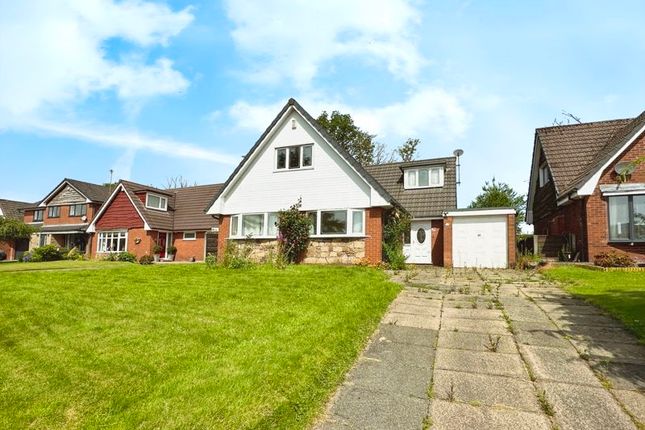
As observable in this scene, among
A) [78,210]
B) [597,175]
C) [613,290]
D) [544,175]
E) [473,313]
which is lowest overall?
[473,313]

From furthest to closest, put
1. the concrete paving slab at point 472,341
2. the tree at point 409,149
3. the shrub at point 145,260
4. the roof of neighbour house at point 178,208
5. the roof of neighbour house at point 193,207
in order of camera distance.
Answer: the tree at point 409,149 → the roof of neighbour house at point 193,207 → the roof of neighbour house at point 178,208 → the shrub at point 145,260 → the concrete paving slab at point 472,341

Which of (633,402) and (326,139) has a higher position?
(326,139)

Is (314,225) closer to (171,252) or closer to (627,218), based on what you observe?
(627,218)

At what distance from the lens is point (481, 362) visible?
14.4ft

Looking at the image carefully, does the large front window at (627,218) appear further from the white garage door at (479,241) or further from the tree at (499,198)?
the tree at (499,198)

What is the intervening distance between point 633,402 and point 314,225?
13.8m

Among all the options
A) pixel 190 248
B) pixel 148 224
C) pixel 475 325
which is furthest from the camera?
pixel 190 248

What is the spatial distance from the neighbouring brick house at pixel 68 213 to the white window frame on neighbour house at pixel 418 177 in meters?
28.4

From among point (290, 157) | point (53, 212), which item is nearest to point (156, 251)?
point (53, 212)

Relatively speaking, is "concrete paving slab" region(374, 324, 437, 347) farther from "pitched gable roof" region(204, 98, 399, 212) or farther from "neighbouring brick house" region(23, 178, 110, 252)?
"neighbouring brick house" region(23, 178, 110, 252)

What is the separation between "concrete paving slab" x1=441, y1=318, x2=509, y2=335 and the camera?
5562mm

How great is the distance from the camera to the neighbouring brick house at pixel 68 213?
33.6 m

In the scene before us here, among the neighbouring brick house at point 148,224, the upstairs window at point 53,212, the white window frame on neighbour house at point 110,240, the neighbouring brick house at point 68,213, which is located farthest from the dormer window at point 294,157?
the upstairs window at point 53,212

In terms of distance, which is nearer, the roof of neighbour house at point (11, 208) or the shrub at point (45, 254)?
the shrub at point (45, 254)
